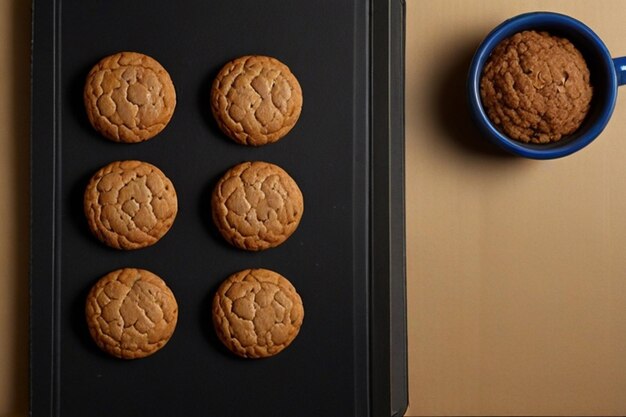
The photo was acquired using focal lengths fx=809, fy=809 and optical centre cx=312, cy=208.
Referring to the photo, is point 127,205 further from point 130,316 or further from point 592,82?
point 592,82

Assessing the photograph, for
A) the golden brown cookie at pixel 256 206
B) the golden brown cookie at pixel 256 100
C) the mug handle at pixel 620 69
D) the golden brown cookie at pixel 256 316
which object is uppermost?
the mug handle at pixel 620 69

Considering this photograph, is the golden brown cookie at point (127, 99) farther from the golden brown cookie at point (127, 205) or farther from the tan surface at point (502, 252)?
the tan surface at point (502, 252)

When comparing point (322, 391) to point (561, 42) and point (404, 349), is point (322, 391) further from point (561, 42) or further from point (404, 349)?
point (561, 42)

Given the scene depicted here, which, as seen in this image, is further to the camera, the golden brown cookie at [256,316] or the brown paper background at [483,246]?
the brown paper background at [483,246]

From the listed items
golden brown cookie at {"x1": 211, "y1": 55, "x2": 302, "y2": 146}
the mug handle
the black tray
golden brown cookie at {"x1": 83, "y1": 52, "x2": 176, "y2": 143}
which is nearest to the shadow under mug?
the mug handle

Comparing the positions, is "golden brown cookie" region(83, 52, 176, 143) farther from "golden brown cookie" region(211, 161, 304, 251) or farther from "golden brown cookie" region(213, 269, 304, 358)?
"golden brown cookie" region(213, 269, 304, 358)

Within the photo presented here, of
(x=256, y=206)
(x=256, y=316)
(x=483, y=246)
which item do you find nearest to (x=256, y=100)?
(x=256, y=206)

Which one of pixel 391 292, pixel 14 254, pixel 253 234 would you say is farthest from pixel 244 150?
pixel 14 254

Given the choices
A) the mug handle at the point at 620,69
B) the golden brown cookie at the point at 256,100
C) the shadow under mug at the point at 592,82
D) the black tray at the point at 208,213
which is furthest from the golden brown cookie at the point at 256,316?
the mug handle at the point at 620,69
